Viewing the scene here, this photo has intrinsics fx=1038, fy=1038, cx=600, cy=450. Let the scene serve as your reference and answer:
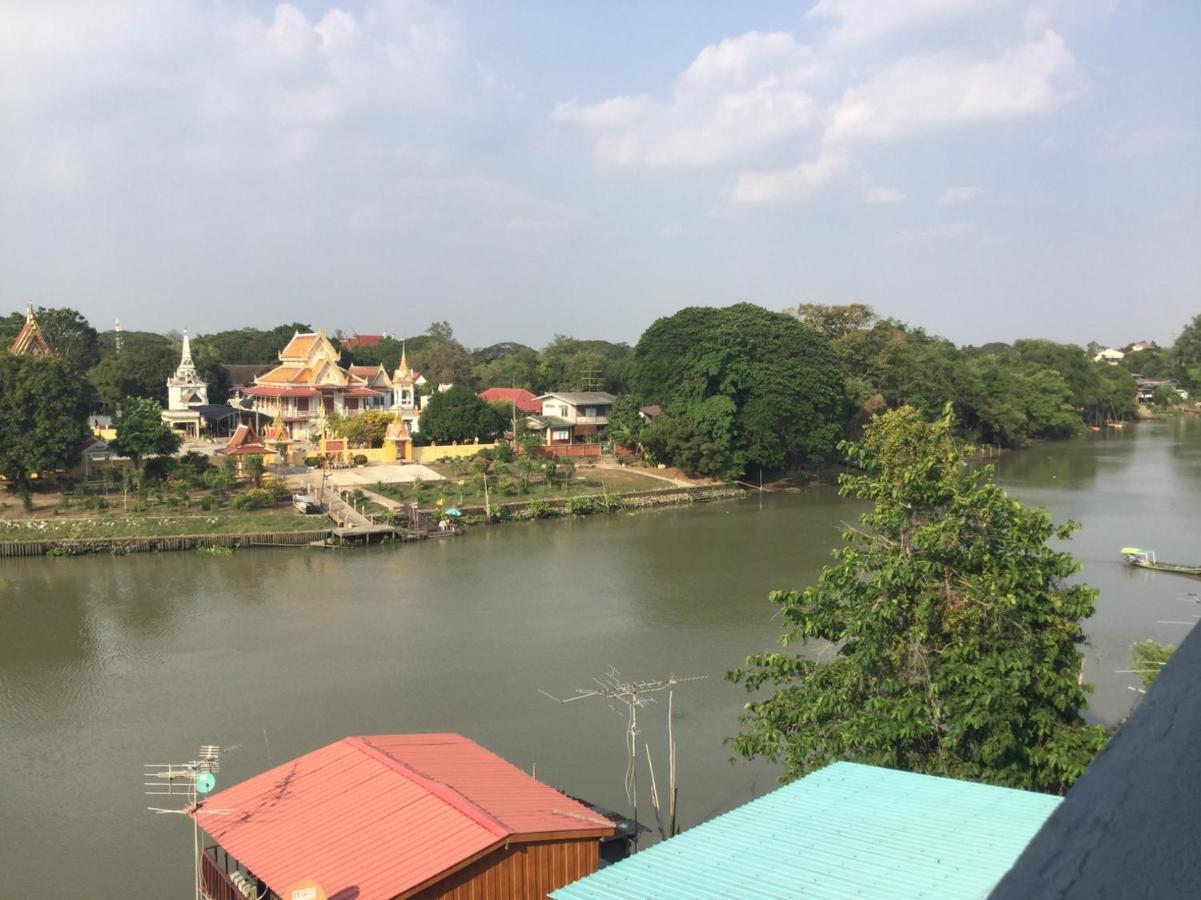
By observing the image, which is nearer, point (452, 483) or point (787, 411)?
point (452, 483)

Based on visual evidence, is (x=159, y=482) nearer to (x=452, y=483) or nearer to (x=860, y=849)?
(x=452, y=483)

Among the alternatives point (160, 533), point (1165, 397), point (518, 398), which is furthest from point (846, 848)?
point (1165, 397)

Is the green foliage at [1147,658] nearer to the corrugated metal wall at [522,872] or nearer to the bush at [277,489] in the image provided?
the corrugated metal wall at [522,872]

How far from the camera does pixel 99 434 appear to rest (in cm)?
2808

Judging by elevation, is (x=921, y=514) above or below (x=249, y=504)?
above

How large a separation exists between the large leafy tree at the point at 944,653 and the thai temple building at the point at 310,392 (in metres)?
22.9

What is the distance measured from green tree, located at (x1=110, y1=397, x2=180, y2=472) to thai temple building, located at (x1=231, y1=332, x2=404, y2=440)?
668 centimetres

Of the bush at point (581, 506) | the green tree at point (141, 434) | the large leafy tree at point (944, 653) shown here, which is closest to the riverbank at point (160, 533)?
the green tree at point (141, 434)

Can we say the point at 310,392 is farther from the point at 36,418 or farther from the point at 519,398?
the point at 36,418

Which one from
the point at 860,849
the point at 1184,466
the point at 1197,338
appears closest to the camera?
the point at 860,849

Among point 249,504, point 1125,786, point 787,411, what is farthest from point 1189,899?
point 787,411

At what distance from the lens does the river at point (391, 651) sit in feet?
29.1

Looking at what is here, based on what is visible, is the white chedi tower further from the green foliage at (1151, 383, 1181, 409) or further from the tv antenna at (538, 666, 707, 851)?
the green foliage at (1151, 383, 1181, 409)

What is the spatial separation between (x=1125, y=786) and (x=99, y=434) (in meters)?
30.7
